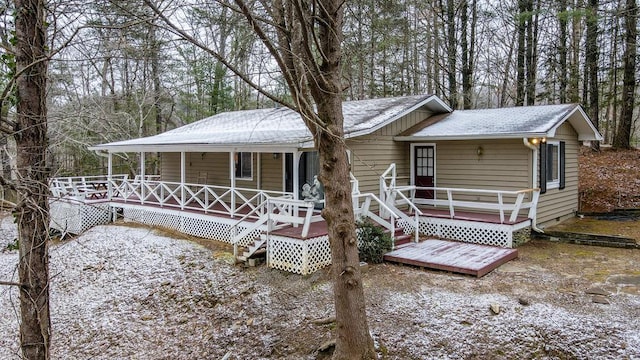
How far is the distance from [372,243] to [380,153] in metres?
3.52

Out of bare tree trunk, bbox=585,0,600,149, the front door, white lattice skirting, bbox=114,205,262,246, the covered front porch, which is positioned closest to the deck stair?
the covered front porch

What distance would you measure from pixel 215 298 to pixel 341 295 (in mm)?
3660

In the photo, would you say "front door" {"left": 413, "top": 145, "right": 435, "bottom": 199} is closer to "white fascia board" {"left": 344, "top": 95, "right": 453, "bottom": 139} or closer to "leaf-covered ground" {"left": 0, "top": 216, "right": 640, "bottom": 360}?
"white fascia board" {"left": 344, "top": 95, "right": 453, "bottom": 139}

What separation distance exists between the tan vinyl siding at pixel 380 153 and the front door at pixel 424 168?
Answer: 0.89 ft

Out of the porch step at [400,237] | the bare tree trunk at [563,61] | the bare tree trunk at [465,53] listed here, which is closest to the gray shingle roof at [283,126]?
the porch step at [400,237]

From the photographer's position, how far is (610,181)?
15023 millimetres

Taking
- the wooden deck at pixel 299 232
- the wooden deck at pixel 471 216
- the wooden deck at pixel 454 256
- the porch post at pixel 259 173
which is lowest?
the wooden deck at pixel 454 256

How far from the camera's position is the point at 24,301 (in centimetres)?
405

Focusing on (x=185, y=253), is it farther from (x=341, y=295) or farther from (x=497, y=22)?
(x=497, y=22)

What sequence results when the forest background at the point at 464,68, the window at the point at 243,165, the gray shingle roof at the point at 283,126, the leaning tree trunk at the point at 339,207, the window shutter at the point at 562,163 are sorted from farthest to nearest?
the forest background at the point at 464,68
the window at the point at 243,165
the window shutter at the point at 562,163
the gray shingle roof at the point at 283,126
the leaning tree trunk at the point at 339,207

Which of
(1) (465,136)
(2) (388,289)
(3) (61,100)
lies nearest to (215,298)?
(2) (388,289)

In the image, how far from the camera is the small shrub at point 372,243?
8.59 meters

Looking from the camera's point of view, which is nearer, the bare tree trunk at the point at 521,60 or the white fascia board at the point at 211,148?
the white fascia board at the point at 211,148

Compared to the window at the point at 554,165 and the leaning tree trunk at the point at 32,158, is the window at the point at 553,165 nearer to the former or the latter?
the window at the point at 554,165
